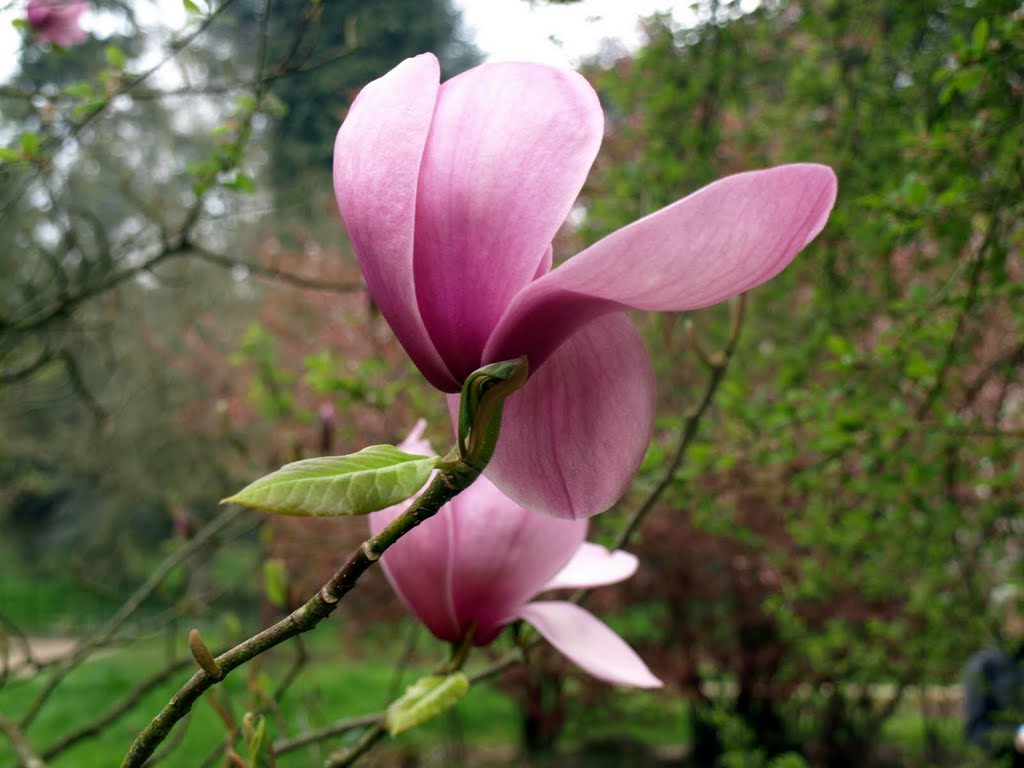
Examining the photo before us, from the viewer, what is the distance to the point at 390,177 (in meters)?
0.35

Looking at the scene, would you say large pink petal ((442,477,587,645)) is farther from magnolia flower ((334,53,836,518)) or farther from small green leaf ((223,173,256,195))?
small green leaf ((223,173,256,195))

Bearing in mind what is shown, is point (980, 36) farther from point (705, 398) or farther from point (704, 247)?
point (704, 247)

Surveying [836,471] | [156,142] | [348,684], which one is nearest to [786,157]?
[836,471]

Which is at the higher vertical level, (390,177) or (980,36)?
(390,177)

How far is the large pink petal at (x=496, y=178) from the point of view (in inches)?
13.6

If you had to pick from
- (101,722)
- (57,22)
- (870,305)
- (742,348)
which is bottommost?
(742,348)

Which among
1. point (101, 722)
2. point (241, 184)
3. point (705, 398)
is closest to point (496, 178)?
point (705, 398)

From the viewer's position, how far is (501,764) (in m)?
5.19

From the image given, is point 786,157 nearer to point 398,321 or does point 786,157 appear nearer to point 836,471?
point 836,471

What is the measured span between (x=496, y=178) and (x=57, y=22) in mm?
1736

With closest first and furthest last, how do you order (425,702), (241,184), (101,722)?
(425,702) < (101,722) < (241,184)

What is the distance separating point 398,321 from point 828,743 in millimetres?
4787

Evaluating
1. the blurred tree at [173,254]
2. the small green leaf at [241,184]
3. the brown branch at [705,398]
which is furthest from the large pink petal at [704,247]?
the small green leaf at [241,184]

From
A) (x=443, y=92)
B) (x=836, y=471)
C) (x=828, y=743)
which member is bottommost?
(x=828, y=743)
